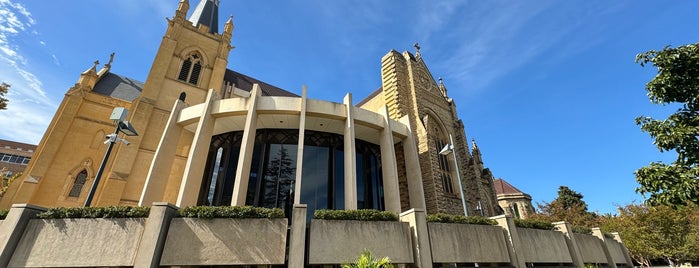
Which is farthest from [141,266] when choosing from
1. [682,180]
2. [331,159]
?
[682,180]

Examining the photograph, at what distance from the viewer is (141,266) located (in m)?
7.25

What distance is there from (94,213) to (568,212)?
41566 millimetres

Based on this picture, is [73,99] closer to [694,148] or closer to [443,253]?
[443,253]

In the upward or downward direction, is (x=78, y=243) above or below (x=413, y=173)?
below

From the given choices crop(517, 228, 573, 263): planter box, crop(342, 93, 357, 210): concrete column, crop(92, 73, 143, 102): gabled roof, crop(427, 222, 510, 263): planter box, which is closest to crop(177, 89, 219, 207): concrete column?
crop(342, 93, 357, 210): concrete column

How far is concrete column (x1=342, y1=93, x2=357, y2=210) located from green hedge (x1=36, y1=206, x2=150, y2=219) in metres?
7.26

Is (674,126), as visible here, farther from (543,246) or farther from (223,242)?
(223,242)

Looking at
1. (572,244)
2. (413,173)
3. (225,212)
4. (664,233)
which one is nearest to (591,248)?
(572,244)

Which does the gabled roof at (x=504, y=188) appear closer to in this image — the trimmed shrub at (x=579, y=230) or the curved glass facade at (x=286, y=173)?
the trimmed shrub at (x=579, y=230)

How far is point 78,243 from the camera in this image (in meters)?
7.55

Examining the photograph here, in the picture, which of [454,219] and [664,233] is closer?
[454,219]

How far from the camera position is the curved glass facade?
47.8ft

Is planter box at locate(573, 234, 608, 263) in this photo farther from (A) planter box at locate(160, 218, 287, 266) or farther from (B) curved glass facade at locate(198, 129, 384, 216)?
(A) planter box at locate(160, 218, 287, 266)

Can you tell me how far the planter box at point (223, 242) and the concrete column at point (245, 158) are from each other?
9.52 ft
